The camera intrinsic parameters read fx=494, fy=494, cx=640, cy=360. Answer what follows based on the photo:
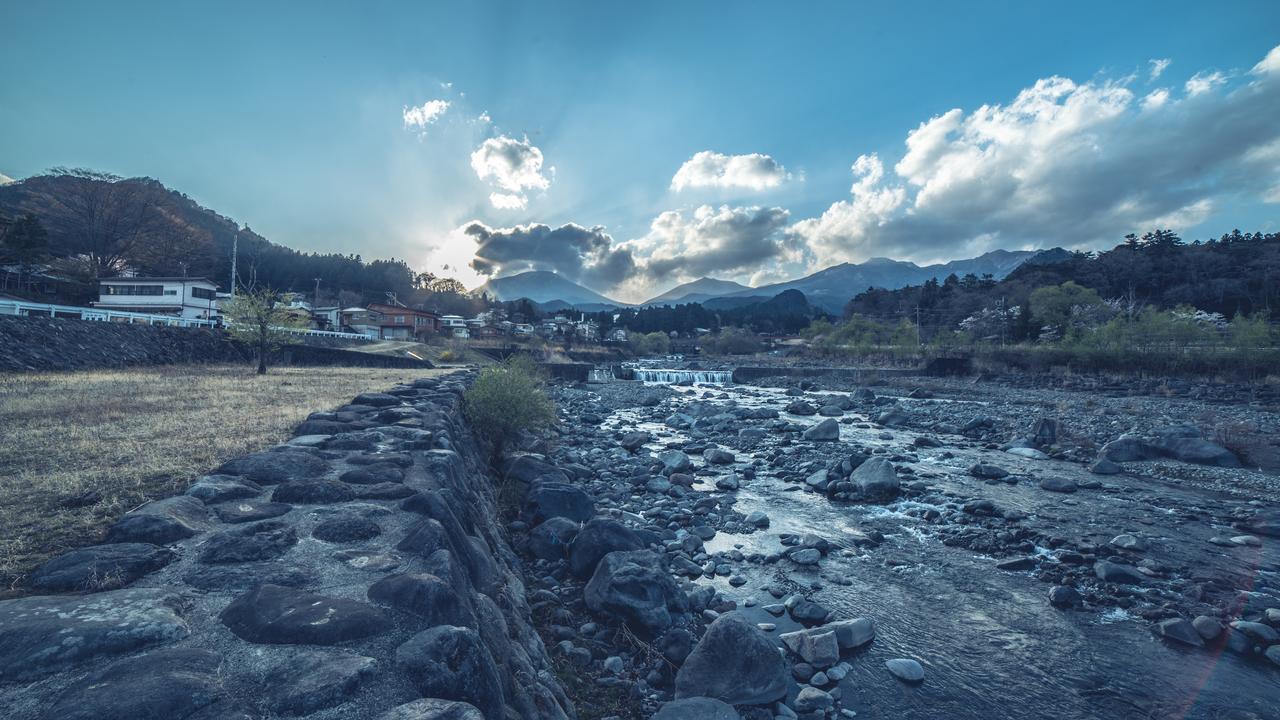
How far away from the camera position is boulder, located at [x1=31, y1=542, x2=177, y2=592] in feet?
8.55

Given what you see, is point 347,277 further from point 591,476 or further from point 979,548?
point 979,548

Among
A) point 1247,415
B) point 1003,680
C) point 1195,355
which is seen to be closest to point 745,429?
point 1003,680

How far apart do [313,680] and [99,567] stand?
1.76 m

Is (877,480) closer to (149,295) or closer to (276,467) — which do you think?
(276,467)

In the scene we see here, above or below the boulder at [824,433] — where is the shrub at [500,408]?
above

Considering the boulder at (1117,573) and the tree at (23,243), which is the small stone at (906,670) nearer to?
the boulder at (1117,573)

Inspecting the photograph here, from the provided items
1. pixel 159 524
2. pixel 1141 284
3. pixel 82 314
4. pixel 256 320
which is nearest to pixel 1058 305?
pixel 1141 284

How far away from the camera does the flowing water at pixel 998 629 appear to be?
5.03 meters

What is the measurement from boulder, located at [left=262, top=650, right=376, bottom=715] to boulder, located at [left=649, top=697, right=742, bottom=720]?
Result: 9.72 ft

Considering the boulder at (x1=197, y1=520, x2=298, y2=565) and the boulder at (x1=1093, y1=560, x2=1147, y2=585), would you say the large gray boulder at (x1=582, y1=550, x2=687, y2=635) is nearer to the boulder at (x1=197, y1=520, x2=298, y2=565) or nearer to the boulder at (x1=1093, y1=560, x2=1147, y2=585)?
the boulder at (x1=197, y1=520, x2=298, y2=565)

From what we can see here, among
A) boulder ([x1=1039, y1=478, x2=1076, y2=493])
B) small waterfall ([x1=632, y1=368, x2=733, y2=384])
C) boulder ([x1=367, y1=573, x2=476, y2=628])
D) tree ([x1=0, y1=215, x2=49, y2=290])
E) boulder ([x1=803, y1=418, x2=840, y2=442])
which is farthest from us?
small waterfall ([x1=632, y1=368, x2=733, y2=384])

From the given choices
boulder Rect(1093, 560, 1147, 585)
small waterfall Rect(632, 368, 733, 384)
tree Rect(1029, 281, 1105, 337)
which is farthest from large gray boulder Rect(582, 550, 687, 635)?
tree Rect(1029, 281, 1105, 337)

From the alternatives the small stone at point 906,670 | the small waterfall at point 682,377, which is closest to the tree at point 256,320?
the small stone at point 906,670

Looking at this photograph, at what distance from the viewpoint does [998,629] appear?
6.27 m
